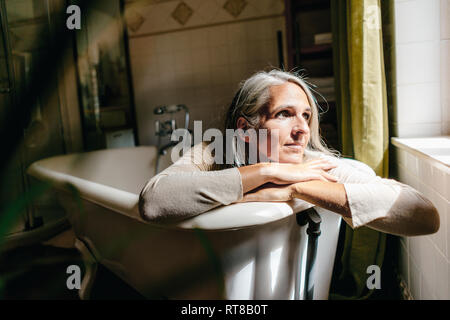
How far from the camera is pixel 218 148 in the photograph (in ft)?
3.28

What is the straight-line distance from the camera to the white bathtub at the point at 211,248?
2.17 ft

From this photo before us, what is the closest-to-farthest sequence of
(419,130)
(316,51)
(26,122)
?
1. (419,130)
2. (316,51)
3. (26,122)

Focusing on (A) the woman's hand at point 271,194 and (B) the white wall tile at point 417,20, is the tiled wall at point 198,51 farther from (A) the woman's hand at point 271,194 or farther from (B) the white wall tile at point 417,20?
(A) the woman's hand at point 271,194

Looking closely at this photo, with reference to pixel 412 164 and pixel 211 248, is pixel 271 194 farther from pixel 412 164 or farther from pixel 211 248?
pixel 412 164

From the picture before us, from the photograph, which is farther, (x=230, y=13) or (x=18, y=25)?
(x=230, y=13)

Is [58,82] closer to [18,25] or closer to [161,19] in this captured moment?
[18,25]

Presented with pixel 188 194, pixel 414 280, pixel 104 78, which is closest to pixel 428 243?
pixel 414 280

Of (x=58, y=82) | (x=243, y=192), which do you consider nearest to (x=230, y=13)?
(x=58, y=82)

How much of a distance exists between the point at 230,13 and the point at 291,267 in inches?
78.6

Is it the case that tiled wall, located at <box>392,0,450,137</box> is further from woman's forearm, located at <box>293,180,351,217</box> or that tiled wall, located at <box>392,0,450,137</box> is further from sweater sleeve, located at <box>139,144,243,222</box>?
sweater sleeve, located at <box>139,144,243,222</box>

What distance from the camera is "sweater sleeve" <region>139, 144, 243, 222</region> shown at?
65cm

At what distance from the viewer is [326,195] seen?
0.65 metres

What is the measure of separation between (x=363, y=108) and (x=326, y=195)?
1.73 feet

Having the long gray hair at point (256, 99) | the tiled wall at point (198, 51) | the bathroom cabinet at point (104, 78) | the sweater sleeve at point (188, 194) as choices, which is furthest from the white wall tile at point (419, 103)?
the bathroom cabinet at point (104, 78)
